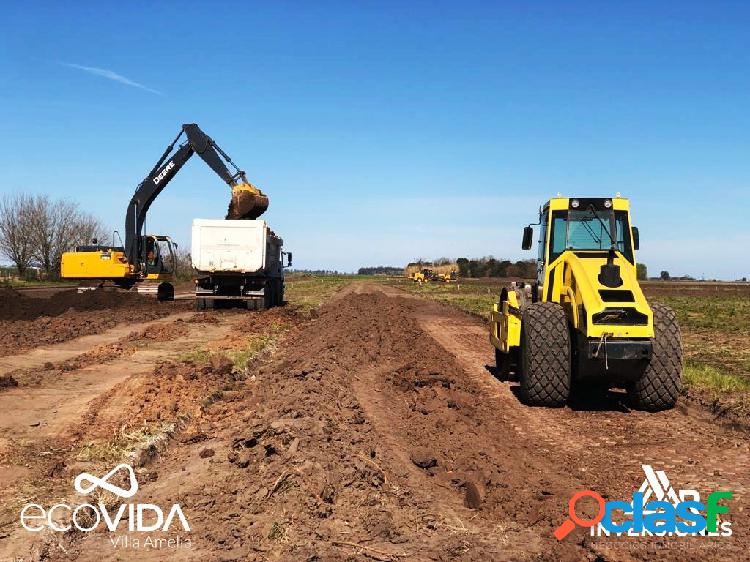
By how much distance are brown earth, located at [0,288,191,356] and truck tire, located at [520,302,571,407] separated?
11.3 metres

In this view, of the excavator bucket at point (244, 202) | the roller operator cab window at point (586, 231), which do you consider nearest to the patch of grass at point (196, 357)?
the roller operator cab window at point (586, 231)

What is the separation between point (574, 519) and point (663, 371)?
446 centimetres

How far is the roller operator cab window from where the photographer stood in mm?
10734

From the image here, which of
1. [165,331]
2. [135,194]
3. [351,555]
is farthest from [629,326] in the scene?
[135,194]

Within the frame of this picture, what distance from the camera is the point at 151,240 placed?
3036 cm

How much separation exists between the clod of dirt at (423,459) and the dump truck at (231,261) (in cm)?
1867

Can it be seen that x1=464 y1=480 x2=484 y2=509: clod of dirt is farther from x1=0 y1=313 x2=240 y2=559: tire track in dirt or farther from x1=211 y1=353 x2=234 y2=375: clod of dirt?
x1=211 y1=353 x2=234 y2=375: clod of dirt

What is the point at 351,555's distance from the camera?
14.7 feet

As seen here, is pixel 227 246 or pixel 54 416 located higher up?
pixel 227 246

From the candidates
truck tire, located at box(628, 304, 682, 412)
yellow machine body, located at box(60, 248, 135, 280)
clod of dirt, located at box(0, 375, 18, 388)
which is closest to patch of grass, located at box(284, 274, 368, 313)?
yellow machine body, located at box(60, 248, 135, 280)

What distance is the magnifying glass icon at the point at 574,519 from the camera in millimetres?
5016

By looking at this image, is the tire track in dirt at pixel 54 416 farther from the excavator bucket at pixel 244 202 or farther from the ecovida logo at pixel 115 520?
the excavator bucket at pixel 244 202

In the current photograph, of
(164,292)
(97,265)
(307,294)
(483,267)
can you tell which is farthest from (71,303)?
(483,267)

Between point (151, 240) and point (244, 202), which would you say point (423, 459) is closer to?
point (244, 202)
